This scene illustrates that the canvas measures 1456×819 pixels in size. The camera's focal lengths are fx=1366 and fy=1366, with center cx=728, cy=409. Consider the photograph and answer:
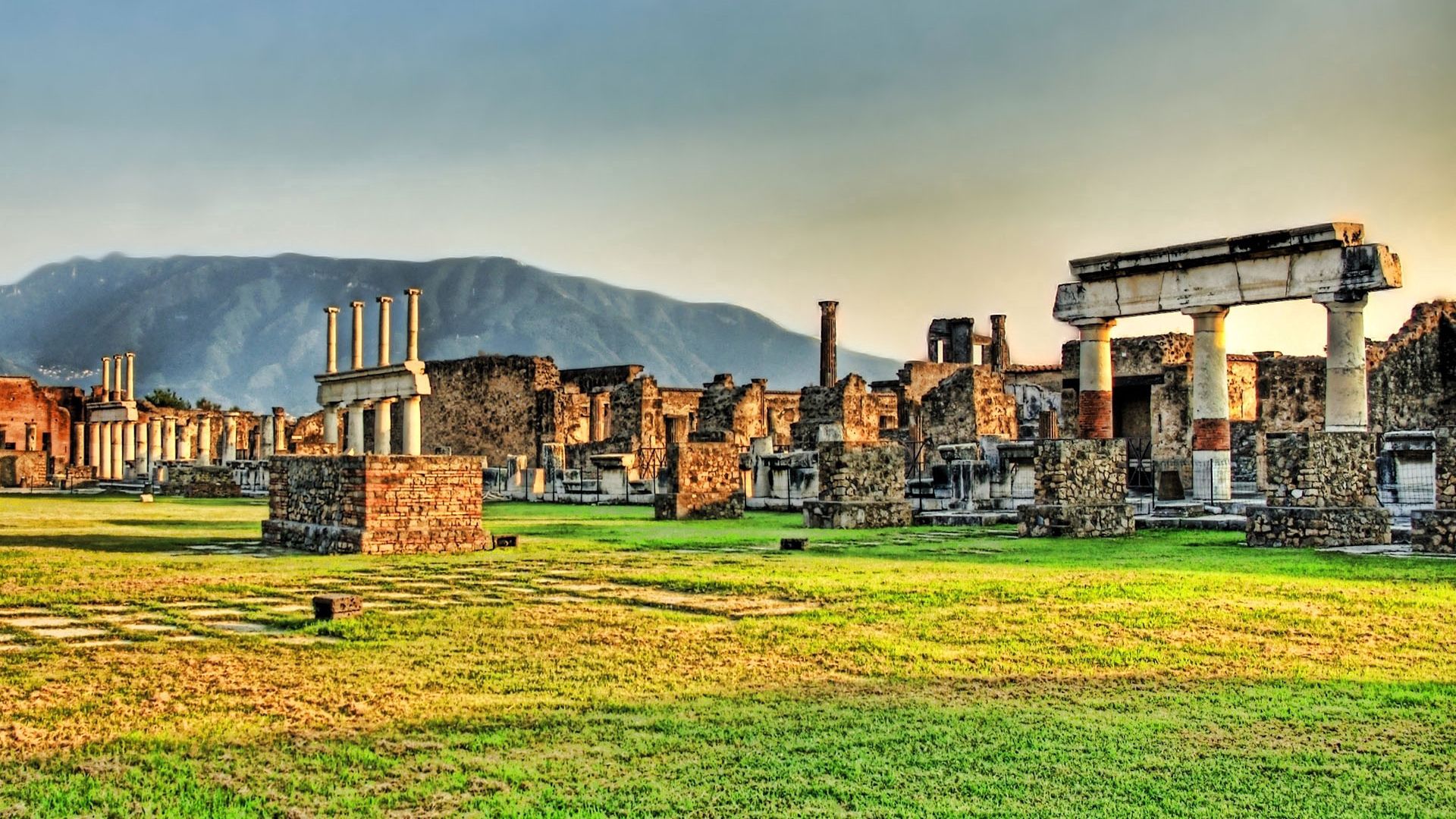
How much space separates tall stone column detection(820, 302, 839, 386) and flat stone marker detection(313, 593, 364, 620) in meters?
42.7

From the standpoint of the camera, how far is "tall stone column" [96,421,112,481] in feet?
146

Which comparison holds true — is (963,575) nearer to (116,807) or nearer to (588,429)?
(116,807)

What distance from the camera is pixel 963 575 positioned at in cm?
1116

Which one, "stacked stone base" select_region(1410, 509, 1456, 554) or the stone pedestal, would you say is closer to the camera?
"stacked stone base" select_region(1410, 509, 1456, 554)

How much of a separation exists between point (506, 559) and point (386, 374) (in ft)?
33.9

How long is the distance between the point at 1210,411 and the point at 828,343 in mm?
32618

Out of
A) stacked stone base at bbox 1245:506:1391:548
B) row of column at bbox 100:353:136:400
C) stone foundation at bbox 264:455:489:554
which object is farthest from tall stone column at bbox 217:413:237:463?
stacked stone base at bbox 1245:506:1391:548

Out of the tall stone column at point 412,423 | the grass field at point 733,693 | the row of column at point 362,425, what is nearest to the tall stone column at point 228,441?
the row of column at point 362,425

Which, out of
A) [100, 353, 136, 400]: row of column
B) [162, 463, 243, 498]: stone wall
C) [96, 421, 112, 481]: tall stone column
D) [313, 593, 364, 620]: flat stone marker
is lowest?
[313, 593, 364, 620]: flat stone marker

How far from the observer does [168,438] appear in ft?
158

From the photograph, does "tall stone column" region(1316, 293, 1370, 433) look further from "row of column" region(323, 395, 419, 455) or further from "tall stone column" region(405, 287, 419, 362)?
"tall stone column" region(405, 287, 419, 362)

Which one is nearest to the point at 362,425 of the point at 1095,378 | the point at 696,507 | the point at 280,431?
the point at 696,507

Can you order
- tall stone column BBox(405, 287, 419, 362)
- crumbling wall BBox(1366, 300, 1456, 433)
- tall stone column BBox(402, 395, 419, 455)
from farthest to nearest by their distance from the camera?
crumbling wall BBox(1366, 300, 1456, 433)
tall stone column BBox(405, 287, 419, 362)
tall stone column BBox(402, 395, 419, 455)

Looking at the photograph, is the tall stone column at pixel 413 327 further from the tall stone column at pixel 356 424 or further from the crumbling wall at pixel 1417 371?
the crumbling wall at pixel 1417 371
